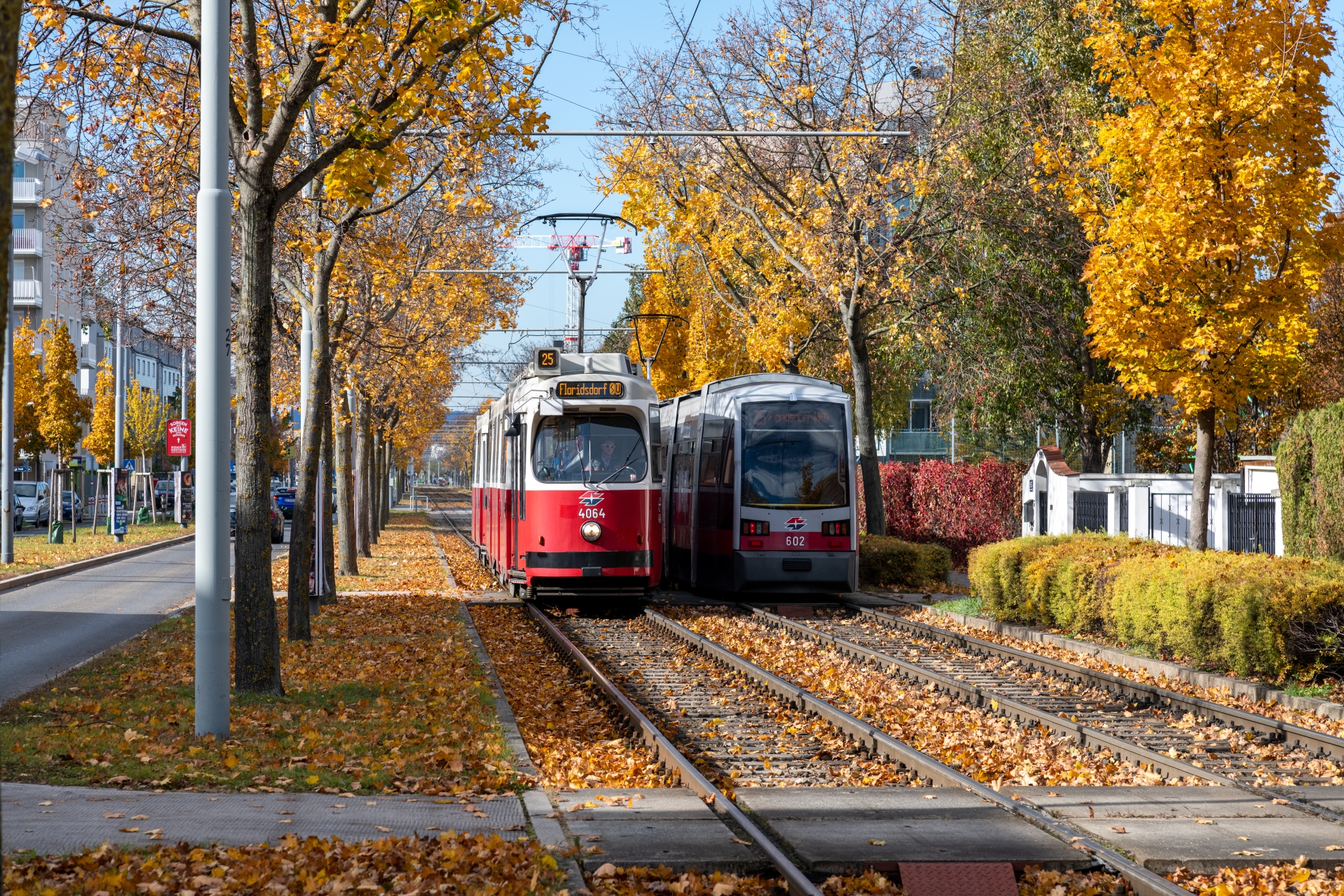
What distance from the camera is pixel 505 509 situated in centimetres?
2262

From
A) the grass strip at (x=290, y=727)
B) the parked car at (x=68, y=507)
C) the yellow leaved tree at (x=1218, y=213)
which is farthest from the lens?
the parked car at (x=68, y=507)

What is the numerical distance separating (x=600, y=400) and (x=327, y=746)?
1111 cm

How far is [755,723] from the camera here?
11570 millimetres

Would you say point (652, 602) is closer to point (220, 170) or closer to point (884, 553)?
point (884, 553)

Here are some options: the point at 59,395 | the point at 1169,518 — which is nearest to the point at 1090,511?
the point at 1169,518

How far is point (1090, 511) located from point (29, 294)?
6314cm

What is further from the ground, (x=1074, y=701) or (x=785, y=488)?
(x=785, y=488)

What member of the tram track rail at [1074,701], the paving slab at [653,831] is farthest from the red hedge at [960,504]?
the paving slab at [653,831]

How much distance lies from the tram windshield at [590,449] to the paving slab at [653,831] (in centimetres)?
1197

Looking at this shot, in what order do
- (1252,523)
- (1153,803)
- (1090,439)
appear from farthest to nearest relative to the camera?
(1090,439)
(1252,523)
(1153,803)

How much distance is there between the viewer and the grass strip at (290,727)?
8.74 meters

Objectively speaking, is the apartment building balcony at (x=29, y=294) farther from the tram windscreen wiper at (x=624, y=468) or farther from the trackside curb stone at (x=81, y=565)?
the tram windscreen wiper at (x=624, y=468)

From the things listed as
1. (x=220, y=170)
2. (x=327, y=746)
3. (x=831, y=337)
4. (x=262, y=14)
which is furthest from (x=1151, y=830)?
(x=831, y=337)

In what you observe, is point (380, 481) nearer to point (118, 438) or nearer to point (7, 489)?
point (118, 438)
